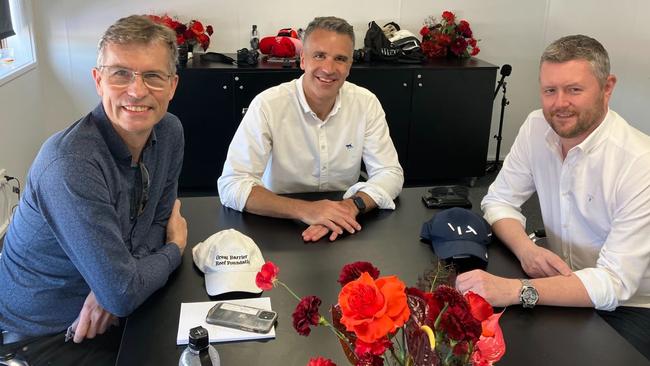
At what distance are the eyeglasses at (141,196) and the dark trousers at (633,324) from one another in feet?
4.11

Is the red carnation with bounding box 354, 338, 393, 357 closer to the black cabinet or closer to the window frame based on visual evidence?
the black cabinet

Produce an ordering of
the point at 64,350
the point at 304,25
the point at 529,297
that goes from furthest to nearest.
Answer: the point at 304,25 → the point at 64,350 → the point at 529,297

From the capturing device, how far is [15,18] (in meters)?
3.79

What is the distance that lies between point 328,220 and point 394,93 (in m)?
2.42

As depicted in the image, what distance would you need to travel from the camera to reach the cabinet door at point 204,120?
12.2 feet

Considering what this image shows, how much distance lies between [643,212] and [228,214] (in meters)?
1.20

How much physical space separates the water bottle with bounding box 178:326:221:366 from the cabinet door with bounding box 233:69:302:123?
2899 millimetres

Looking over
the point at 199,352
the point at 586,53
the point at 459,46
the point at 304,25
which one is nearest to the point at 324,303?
the point at 199,352

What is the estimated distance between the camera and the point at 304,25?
4.25 metres

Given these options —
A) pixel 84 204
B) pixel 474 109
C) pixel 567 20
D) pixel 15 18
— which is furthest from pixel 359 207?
pixel 567 20

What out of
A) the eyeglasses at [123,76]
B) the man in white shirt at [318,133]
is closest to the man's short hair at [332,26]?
the man in white shirt at [318,133]

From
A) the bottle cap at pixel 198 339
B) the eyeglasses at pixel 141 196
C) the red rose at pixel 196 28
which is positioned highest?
Answer: the red rose at pixel 196 28

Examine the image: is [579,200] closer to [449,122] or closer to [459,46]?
[449,122]

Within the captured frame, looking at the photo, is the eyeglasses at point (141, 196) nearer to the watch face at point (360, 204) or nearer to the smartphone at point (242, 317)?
the smartphone at point (242, 317)
